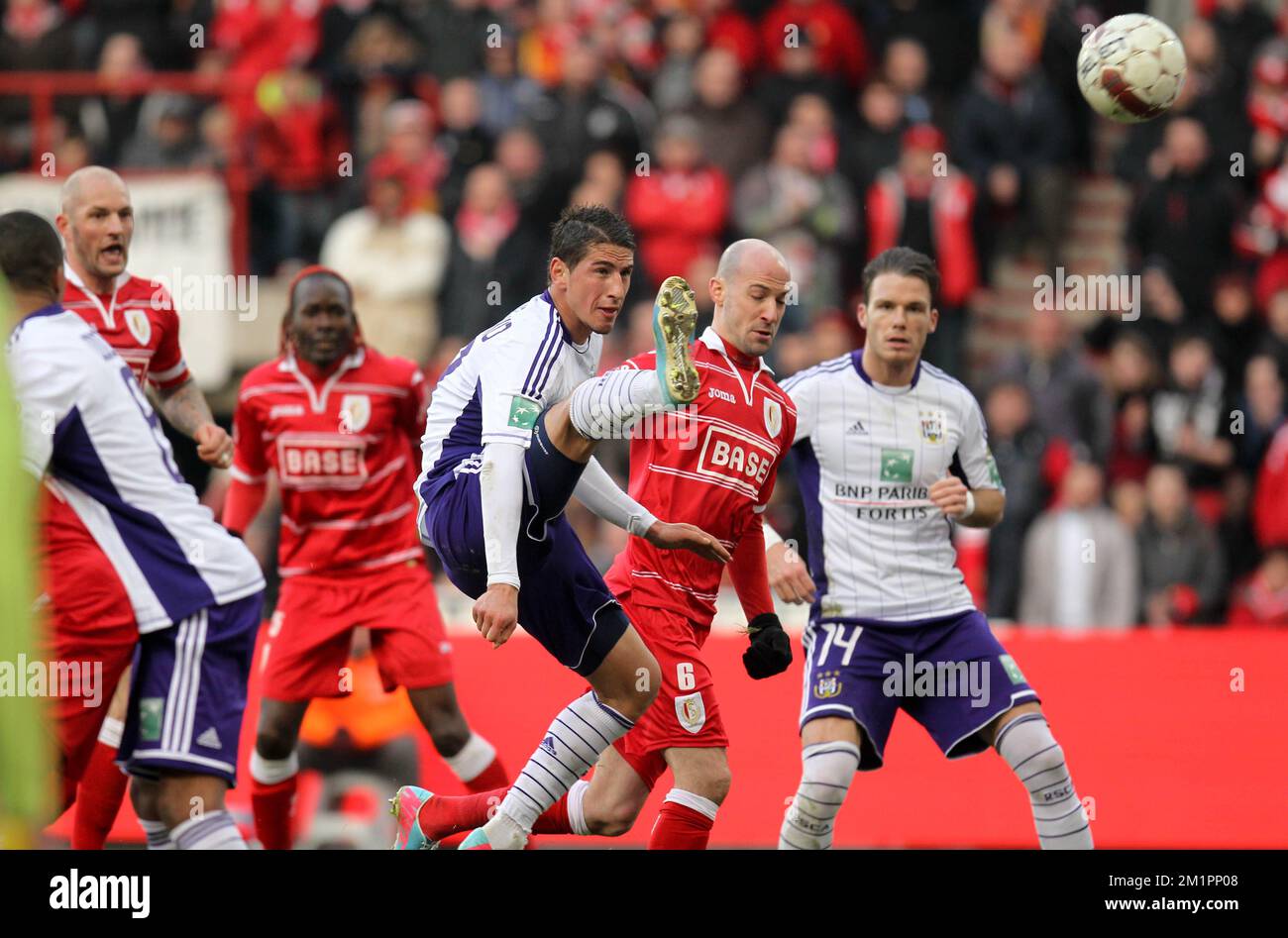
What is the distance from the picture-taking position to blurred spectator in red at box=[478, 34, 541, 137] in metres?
14.9

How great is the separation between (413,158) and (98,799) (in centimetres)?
765

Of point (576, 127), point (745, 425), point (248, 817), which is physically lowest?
point (248, 817)

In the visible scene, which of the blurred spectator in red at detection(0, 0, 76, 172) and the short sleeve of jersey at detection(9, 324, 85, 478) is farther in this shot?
the blurred spectator in red at detection(0, 0, 76, 172)

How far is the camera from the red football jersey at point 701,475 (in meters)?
7.34

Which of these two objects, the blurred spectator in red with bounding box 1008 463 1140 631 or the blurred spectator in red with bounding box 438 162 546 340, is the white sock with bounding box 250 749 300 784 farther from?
the blurred spectator in red with bounding box 1008 463 1140 631

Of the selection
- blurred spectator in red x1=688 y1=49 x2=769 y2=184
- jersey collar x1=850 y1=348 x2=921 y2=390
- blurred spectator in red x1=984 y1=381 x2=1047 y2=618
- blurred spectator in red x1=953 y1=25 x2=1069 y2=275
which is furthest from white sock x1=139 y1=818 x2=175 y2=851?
blurred spectator in red x1=953 y1=25 x2=1069 y2=275

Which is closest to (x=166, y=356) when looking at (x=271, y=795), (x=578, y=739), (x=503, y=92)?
(x=271, y=795)

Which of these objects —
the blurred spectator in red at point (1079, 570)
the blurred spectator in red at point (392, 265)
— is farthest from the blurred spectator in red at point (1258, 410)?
the blurred spectator in red at point (392, 265)

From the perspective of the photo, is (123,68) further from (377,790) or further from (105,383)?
(105,383)

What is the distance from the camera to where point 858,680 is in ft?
24.7

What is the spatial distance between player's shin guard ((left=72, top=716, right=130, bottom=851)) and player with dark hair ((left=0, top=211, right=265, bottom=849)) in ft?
4.57

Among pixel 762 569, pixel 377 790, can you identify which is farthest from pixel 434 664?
pixel 762 569

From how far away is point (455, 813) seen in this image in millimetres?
7176

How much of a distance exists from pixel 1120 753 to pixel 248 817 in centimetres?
430
